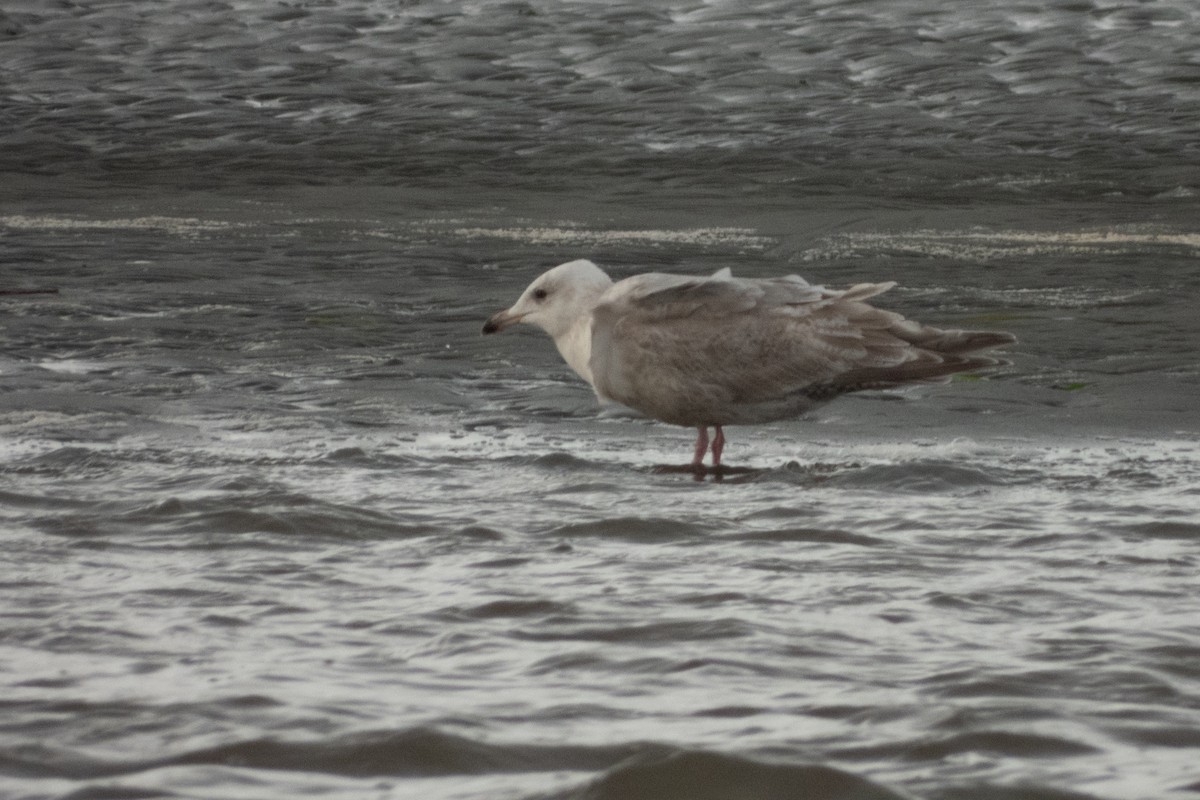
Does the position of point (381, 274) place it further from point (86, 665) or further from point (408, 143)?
point (86, 665)

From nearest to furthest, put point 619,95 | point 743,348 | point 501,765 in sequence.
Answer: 1. point 501,765
2. point 743,348
3. point 619,95

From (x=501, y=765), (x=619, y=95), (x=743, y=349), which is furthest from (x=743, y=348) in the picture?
(x=619, y=95)

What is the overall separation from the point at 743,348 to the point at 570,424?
1084 mm

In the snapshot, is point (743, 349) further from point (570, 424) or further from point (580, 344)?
point (570, 424)

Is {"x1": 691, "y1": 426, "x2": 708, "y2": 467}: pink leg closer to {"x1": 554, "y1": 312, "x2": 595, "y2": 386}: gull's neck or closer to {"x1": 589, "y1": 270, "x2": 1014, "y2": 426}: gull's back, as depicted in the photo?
{"x1": 589, "y1": 270, "x2": 1014, "y2": 426}: gull's back

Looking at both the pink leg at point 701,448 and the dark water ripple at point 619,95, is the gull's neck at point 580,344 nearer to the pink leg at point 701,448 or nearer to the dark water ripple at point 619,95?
the pink leg at point 701,448

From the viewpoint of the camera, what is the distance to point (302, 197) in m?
13.9

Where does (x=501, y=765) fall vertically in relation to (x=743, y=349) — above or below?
below

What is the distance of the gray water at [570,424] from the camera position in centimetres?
340

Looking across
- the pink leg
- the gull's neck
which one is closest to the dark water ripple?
the gull's neck

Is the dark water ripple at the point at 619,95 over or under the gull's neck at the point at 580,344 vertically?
over

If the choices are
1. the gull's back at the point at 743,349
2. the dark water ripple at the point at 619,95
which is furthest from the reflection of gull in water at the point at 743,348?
the dark water ripple at the point at 619,95

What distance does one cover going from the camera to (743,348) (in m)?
6.47

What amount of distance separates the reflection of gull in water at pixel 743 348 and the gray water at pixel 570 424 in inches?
10.6
